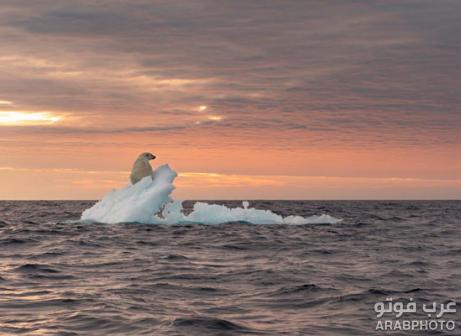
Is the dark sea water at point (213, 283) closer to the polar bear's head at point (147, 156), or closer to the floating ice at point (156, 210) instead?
the floating ice at point (156, 210)

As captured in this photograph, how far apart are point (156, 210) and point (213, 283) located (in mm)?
17700

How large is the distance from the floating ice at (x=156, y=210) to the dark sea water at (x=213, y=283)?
6113mm

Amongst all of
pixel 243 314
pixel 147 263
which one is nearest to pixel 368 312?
pixel 243 314

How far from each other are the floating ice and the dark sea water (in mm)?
6113

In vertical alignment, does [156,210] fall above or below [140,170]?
below

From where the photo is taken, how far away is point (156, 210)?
1177 inches

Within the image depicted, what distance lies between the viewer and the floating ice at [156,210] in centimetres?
2927

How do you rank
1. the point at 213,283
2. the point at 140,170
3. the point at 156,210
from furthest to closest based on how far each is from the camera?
the point at 140,170, the point at 156,210, the point at 213,283

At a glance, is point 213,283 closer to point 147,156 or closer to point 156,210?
point 156,210

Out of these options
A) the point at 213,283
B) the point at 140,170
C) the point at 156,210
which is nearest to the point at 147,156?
the point at 140,170

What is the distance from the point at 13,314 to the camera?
948cm

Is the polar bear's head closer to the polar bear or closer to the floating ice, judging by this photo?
the polar bear

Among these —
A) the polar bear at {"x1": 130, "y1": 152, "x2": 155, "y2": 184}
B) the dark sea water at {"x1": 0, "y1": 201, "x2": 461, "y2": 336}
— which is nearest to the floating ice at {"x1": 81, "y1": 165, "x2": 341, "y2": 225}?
the polar bear at {"x1": 130, "y1": 152, "x2": 155, "y2": 184}

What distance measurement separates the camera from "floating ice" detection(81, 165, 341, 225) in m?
29.3
